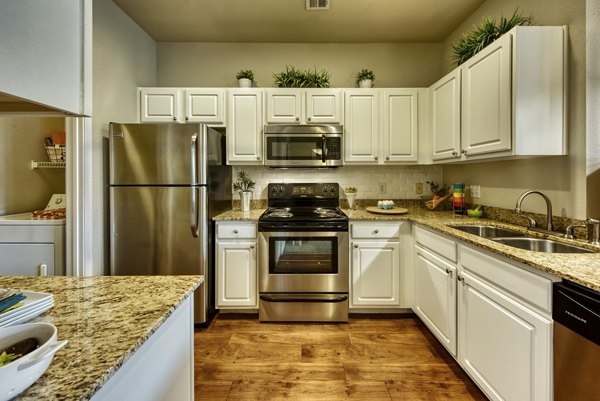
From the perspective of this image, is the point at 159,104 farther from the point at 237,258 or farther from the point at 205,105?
the point at 237,258

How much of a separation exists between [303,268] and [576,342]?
183 cm

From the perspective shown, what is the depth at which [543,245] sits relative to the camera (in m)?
1.74

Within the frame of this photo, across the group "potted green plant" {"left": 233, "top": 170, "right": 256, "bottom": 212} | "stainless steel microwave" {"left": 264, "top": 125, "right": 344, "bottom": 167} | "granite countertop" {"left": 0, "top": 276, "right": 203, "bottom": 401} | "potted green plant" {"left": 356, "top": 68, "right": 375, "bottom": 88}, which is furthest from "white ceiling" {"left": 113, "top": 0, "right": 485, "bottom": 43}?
"granite countertop" {"left": 0, "top": 276, "right": 203, "bottom": 401}

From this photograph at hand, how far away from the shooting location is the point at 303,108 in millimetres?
2949

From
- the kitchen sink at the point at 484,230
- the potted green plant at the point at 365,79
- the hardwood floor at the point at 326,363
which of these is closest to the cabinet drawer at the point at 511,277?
the kitchen sink at the point at 484,230

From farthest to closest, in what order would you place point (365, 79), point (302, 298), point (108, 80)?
1. point (365, 79)
2. point (302, 298)
3. point (108, 80)

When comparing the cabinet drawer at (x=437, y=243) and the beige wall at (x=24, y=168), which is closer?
the cabinet drawer at (x=437, y=243)

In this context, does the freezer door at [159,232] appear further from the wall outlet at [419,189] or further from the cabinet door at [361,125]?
the wall outlet at [419,189]

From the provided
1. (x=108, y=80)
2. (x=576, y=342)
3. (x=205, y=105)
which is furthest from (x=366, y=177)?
(x=108, y=80)

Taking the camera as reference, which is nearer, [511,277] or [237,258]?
[511,277]

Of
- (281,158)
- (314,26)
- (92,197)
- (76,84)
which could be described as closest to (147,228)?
(92,197)

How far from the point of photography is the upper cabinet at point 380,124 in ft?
9.70

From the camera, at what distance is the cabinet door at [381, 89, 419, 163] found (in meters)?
2.95

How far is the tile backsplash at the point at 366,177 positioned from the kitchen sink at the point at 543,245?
1483 mm
